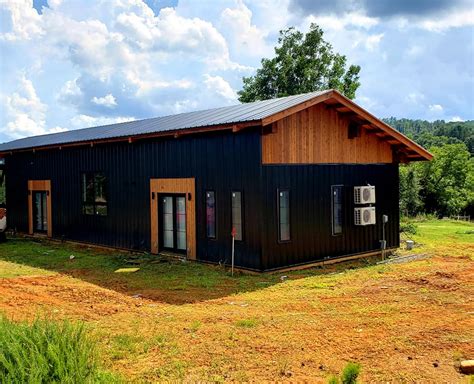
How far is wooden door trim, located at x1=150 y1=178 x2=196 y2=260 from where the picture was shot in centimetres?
1338

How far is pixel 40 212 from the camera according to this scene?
2050 cm

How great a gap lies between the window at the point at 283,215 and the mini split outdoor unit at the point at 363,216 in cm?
264

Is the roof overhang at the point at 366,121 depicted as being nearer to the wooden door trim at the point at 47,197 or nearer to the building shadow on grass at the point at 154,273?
the building shadow on grass at the point at 154,273

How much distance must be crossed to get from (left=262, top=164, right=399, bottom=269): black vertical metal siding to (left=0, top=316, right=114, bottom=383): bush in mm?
6695

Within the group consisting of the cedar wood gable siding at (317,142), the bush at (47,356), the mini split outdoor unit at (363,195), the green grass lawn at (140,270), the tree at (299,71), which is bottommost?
the green grass lawn at (140,270)

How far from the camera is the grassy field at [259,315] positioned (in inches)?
228

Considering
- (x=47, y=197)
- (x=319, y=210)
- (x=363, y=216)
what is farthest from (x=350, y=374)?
(x=47, y=197)

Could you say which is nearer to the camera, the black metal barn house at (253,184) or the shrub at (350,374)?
the shrub at (350,374)

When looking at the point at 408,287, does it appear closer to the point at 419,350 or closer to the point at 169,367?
the point at 419,350

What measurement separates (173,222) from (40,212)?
8712 millimetres

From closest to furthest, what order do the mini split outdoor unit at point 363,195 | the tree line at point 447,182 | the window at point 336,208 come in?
the window at point 336,208
the mini split outdoor unit at point 363,195
the tree line at point 447,182

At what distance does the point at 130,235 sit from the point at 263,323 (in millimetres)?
8893

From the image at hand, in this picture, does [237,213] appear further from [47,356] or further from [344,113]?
[47,356]

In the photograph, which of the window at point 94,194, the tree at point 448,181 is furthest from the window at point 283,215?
the tree at point 448,181
